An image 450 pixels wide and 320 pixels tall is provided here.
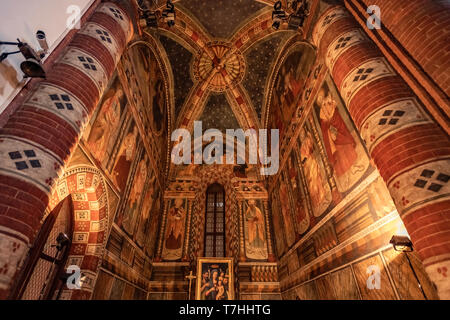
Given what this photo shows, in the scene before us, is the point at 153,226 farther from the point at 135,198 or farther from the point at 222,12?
the point at 222,12

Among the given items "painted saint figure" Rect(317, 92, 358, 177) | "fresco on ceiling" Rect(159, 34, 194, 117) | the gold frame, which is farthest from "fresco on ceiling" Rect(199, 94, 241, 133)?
the gold frame

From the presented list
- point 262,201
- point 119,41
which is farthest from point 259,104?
point 119,41

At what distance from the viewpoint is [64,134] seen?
3.04 meters

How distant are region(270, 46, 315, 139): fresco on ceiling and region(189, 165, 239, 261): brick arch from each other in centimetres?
343

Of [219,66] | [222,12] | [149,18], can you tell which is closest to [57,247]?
[149,18]

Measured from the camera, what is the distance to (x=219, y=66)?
10023 mm

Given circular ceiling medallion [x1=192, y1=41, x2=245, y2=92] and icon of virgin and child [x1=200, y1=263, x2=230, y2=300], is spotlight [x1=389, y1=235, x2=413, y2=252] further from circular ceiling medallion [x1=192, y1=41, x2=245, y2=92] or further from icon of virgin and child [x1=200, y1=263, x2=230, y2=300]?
circular ceiling medallion [x1=192, y1=41, x2=245, y2=92]

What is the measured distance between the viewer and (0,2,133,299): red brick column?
2.31 metres

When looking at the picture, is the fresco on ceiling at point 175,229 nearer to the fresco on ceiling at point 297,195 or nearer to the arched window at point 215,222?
the arched window at point 215,222
